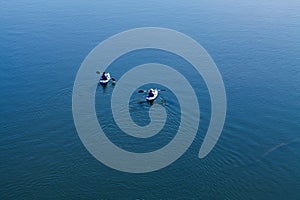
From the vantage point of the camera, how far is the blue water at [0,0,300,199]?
93.1 ft

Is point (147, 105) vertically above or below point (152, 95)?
below

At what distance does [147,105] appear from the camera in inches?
1458

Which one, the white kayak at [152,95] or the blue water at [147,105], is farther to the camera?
the white kayak at [152,95]

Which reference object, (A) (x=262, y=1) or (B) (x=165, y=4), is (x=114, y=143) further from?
(A) (x=262, y=1)

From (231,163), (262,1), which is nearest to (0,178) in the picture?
(231,163)

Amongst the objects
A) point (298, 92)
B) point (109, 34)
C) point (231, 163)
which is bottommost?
point (231, 163)

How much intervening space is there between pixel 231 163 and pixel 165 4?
3907cm

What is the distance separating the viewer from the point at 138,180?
28625 millimetres

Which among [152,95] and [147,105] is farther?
[152,95]

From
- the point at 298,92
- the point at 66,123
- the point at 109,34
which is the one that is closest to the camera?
the point at 66,123

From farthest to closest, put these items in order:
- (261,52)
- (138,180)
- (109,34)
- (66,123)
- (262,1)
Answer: (262,1) < (109,34) < (261,52) < (66,123) < (138,180)

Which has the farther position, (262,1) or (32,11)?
(262,1)

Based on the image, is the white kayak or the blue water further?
the white kayak

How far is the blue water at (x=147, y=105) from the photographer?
28.4 m
